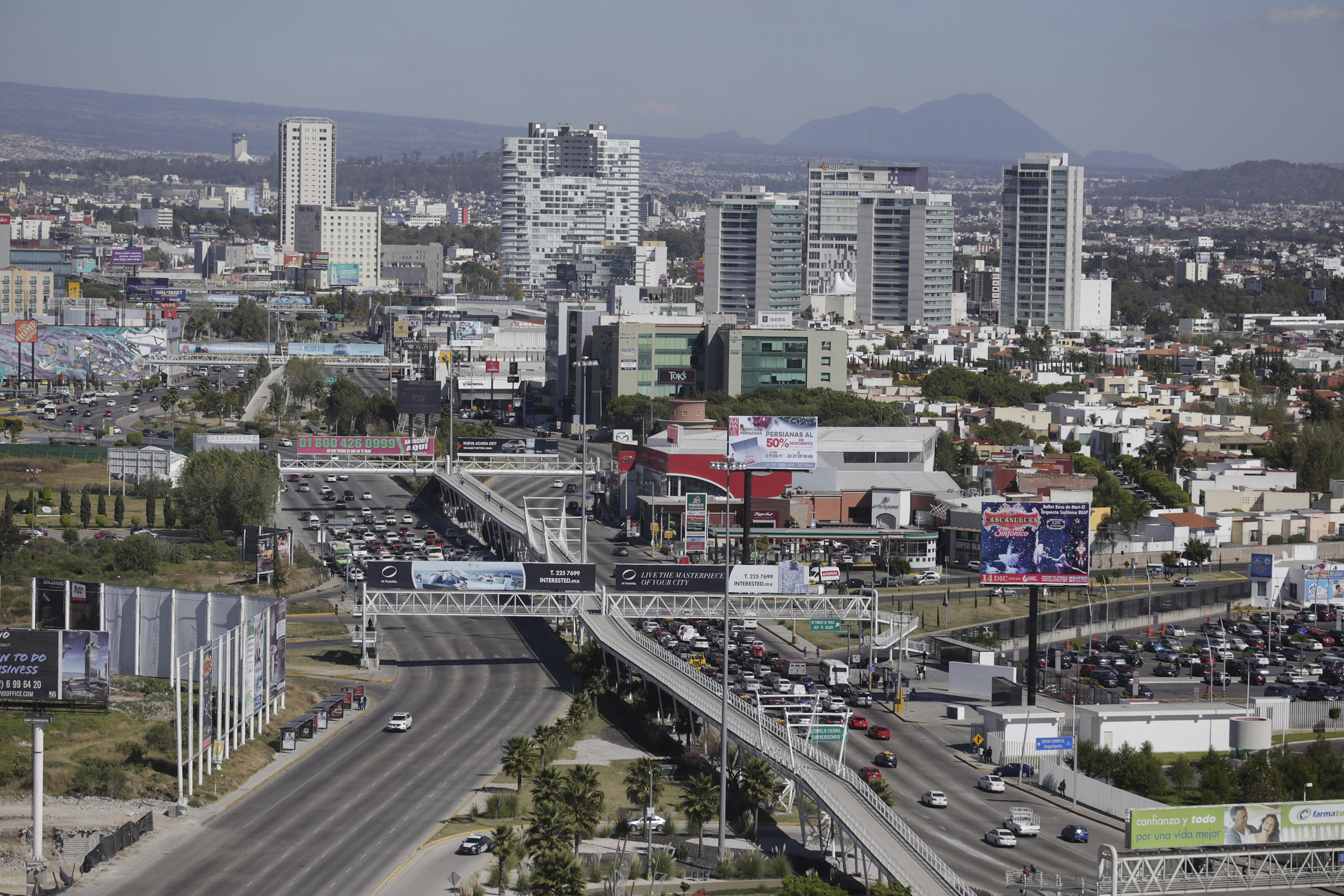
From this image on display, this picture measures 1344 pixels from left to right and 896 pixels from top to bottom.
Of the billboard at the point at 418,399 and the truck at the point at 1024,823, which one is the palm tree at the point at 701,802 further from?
the billboard at the point at 418,399

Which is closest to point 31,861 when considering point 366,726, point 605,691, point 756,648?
point 366,726

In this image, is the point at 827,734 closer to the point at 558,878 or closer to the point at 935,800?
the point at 935,800

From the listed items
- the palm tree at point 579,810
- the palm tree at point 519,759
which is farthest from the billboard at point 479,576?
the palm tree at point 579,810

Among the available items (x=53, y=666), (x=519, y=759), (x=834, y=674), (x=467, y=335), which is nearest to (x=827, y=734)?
(x=519, y=759)

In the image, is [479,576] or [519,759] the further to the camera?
[479,576]

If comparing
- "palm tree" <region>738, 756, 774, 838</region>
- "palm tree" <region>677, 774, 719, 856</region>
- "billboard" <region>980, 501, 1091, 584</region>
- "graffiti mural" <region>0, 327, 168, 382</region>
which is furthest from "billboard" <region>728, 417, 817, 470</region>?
"graffiti mural" <region>0, 327, 168, 382</region>

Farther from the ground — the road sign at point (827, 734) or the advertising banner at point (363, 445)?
the advertising banner at point (363, 445)

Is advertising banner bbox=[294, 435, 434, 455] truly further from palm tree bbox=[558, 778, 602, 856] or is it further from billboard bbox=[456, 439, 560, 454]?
palm tree bbox=[558, 778, 602, 856]
